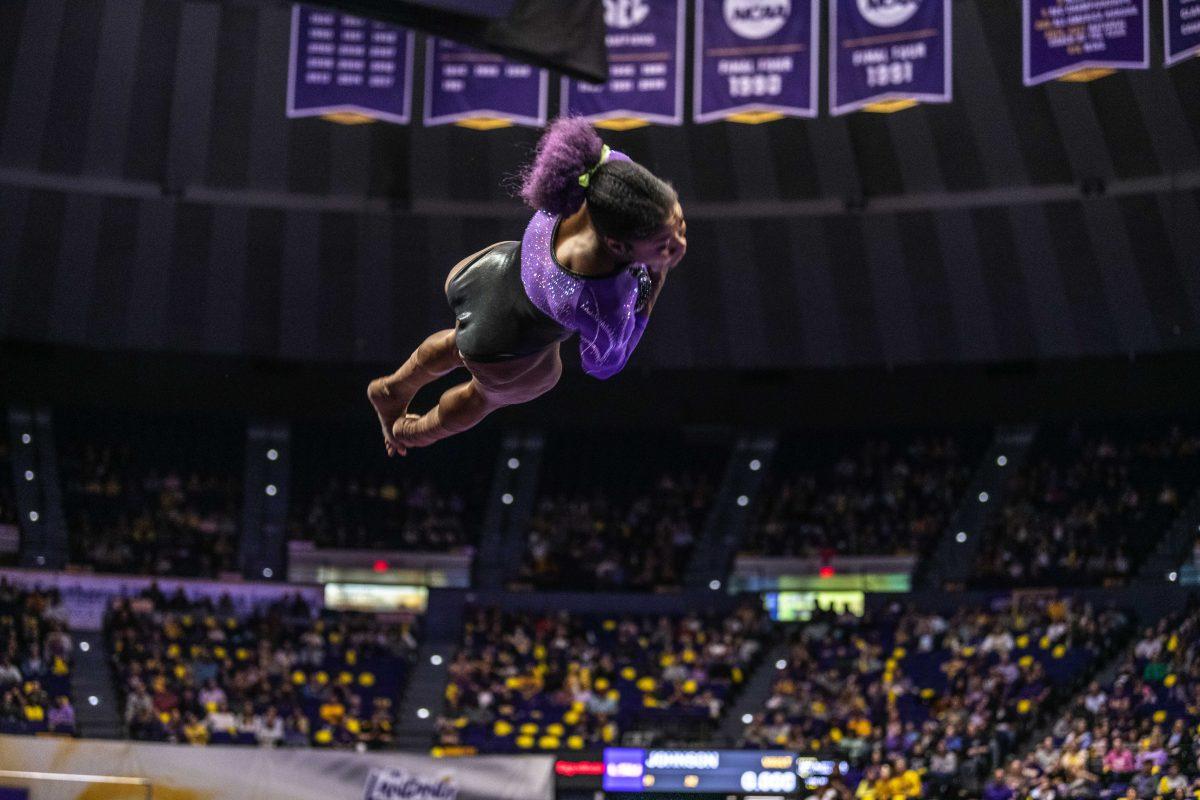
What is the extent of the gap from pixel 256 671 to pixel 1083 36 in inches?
633

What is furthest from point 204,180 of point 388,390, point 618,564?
point 388,390

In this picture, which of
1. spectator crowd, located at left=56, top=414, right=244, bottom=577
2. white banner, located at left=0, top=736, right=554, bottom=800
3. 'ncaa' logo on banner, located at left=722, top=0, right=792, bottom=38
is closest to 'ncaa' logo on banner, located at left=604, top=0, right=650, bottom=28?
'ncaa' logo on banner, located at left=722, top=0, right=792, bottom=38

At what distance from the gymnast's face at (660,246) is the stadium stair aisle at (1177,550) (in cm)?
2123

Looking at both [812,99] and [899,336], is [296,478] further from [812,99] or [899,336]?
[812,99]

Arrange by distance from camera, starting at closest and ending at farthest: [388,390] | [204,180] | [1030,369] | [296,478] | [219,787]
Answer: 1. [388,390]
2. [219,787]
3. [204,180]
4. [1030,369]
5. [296,478]

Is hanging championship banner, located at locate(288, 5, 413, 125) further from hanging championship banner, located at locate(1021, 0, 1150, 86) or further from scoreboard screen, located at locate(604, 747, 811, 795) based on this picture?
scoreboard screen, located at locate(604, 747, 811, 795)

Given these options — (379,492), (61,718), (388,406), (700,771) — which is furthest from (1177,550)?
(388,406)

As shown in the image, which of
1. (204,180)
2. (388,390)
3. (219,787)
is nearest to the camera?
(388,390)

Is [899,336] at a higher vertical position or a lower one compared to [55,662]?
higher

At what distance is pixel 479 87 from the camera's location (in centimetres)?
1877

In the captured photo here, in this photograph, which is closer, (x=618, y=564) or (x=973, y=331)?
(x=973, y=331)

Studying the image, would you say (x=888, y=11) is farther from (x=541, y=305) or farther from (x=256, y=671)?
(x=256, y=671)

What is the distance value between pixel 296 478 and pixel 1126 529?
52.0 feet

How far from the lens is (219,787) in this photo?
16.7 metres
